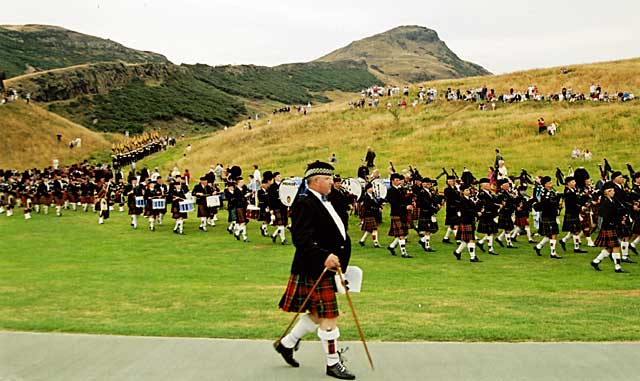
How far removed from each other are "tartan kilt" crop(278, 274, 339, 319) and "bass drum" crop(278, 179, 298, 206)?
11490mm

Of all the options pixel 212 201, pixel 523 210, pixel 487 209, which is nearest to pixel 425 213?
pixel 487 209

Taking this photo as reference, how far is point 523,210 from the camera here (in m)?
18.8

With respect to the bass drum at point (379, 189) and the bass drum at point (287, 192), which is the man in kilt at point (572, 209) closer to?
the bass drum at point (379, 189)

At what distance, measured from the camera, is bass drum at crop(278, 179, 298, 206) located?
700 inches

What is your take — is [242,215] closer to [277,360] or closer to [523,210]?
[523,210]

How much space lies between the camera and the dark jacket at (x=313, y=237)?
5984 millimetres

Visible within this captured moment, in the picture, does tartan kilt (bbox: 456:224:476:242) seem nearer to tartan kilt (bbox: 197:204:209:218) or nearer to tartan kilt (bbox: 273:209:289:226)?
tartan kilt (bbox: 273:209:289:226)

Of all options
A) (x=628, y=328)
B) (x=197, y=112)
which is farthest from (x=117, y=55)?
(x=628, y=328)

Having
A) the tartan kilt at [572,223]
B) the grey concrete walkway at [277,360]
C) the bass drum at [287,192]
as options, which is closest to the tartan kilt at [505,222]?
the tartan kilt at [572,223]

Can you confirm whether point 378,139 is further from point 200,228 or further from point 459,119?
point 200,228

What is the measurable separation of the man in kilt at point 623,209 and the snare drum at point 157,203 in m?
13.5

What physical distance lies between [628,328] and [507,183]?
11413 mm

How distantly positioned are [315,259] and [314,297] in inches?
13.5

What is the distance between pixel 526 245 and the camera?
18.7m
